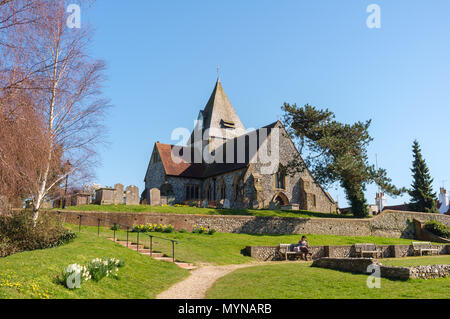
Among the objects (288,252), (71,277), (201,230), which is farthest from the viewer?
(201,230)

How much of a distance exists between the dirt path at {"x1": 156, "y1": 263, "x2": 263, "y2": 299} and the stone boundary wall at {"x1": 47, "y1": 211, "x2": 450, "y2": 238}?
30.7 feet

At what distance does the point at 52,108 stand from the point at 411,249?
73.5ft

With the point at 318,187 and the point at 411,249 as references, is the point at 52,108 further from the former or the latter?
the point at 318,187

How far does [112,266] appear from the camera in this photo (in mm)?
11305

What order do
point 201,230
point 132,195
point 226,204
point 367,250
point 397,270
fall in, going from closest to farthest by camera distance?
point 397,270 < point 367,250 < point 201,230 < point 132,195 < point 226,204

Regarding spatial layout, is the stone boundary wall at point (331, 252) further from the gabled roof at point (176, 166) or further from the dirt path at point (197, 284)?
the gabled roof at point (176, 166)

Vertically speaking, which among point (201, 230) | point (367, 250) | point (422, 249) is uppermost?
→ point (201, 230)

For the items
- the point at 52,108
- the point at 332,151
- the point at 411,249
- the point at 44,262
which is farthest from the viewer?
the point at 332,151

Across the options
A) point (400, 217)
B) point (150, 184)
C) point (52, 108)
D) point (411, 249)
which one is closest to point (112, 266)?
point (52, 108)

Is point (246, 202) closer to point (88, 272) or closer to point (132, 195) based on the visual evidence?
point (132, 195)

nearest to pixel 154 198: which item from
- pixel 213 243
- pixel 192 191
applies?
pixel 213 243

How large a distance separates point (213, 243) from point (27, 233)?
9720 mm

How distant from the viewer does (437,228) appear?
3322cm

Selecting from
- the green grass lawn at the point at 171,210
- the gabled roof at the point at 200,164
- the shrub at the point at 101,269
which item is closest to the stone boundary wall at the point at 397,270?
the shrub at the point at 101,269
